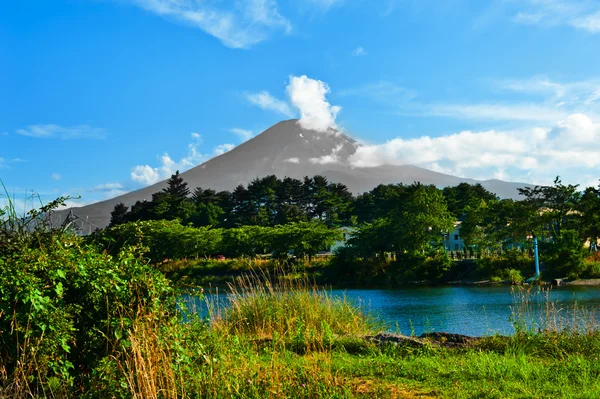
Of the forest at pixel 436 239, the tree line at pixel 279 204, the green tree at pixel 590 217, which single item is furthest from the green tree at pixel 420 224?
the tree line at pixel 279 204

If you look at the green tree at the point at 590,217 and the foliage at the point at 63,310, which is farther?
the green tree at the point at 590,217

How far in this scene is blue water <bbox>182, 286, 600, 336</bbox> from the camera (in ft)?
45.2

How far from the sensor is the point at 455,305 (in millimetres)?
21188

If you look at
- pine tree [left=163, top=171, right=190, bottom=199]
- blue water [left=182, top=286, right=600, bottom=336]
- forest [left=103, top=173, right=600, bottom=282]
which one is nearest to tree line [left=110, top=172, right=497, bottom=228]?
pine tree [left=163, top=171, right=190, bottom=199]

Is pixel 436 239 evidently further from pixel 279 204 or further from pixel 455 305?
pixel 279 204

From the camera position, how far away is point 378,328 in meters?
8.69

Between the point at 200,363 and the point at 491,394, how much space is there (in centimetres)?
221

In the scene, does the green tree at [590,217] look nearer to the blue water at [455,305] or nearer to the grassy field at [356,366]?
the blue water at [455,305]

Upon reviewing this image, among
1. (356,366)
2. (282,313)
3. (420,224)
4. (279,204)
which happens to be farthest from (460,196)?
(356,366)

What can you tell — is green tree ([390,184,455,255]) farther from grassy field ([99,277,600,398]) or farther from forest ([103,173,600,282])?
grassy field ([99,277,600,398])

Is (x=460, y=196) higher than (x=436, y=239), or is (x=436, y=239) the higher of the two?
(x=460, y=196)

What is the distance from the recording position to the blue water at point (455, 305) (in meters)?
13.8

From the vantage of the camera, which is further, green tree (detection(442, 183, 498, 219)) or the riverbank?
green tree (detection(442, 183, 498, 219))

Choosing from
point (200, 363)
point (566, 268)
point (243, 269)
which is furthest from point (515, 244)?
point (200, 363)
